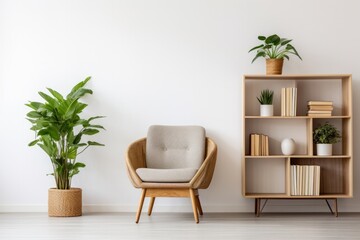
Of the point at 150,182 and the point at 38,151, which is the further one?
the point at 38,151

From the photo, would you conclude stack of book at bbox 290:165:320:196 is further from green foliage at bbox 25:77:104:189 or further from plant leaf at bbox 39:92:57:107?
plant leaf at bbox 39:92:57:107

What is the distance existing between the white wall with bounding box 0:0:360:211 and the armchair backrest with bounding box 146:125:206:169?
0.71 feet

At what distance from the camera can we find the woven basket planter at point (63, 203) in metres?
5.84

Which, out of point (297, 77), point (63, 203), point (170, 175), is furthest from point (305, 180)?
point (63, 203)

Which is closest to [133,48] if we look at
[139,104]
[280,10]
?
[139,104]

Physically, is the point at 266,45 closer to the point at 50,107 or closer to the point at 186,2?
the point at 186,2

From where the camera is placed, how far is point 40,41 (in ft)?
20.7

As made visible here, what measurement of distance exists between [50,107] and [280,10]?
2290 mm

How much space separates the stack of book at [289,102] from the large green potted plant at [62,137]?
5.41 feet

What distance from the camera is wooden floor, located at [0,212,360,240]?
4781mm

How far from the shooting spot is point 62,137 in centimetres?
593

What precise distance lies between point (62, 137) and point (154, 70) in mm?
1064

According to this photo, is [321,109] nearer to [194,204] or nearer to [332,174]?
[332,174]

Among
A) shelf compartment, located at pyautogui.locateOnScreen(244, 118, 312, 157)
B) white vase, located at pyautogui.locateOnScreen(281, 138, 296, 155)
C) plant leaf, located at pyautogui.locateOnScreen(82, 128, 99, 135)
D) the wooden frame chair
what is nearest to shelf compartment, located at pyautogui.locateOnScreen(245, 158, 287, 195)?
shelf compartment, located at pyautogui.locateOnScreen(244, 118, 312, 157)
